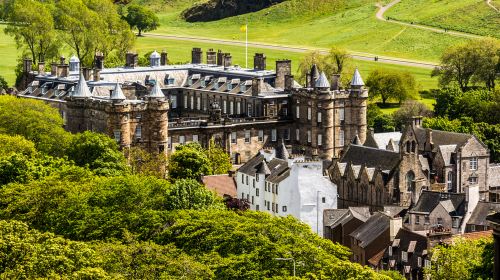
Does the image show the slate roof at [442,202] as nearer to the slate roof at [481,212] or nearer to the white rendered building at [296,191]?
the slate roof at [481,212]

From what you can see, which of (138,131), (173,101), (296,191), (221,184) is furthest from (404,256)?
(173,101)

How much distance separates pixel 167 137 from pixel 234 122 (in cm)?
1153

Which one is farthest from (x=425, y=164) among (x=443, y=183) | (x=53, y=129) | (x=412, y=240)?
(x=53, y=129)

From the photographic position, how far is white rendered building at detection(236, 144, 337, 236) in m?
145

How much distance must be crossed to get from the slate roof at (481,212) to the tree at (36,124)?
4712cm

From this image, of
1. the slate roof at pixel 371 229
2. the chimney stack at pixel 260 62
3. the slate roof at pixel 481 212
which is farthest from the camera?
the chimney stack at pixel 260 62

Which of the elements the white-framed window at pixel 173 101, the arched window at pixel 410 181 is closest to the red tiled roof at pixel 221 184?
the arched window at pixel 410 181

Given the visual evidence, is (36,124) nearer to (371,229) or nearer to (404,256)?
(371,229)

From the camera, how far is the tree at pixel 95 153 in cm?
15762

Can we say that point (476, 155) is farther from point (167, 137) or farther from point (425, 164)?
point (167, 137)

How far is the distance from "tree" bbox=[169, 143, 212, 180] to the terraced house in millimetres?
6593

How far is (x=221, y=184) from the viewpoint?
159m

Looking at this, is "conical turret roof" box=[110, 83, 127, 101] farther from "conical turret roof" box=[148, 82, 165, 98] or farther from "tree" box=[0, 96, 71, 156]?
"tree" box=[0, 96, 71, 156]

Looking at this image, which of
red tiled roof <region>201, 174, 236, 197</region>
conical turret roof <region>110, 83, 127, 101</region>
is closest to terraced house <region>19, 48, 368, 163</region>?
conical turret roof <region>110, 83, 127, 101</region>
